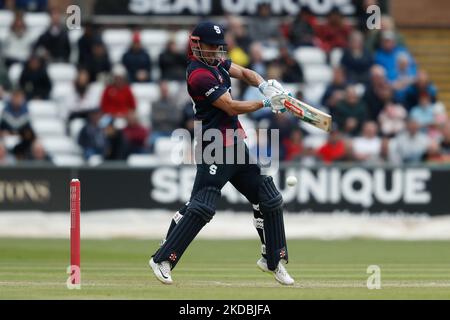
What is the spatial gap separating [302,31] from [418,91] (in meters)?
2.53

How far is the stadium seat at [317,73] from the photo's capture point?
73.4ft

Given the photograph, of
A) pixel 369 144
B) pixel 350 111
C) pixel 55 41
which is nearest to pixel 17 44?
pixel 55 41

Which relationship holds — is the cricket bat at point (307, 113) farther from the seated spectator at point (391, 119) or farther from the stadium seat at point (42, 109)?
the stadium seat at point (42, 109)

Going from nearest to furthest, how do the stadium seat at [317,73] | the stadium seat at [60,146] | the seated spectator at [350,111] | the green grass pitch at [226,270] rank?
the green grass pitch at [226,270] → the stadium seat at [60,146] → the seated spectator at [350,111] → the stadium seat at [317,73]

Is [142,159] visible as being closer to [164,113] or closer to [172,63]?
[164,113]

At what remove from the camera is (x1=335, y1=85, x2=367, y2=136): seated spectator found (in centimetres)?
2086

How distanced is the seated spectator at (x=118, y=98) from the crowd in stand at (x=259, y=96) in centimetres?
2

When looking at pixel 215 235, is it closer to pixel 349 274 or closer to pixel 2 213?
pixel 2 213

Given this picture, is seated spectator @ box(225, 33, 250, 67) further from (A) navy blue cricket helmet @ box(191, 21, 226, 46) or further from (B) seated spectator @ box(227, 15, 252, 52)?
(A) navy blue cricket helmet @ box(191, 21, 226, 46)

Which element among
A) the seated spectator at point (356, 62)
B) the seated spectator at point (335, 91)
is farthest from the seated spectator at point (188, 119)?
the seated spectator at point (356, 62)

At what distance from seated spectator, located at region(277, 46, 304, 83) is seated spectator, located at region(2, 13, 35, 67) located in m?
4.44

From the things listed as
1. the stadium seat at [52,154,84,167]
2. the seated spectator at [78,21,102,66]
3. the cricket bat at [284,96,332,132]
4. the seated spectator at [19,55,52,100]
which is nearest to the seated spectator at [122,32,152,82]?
the seated spectator at [78,21,102,66]

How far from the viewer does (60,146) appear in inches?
814

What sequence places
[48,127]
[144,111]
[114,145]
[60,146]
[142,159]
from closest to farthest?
[114,145], [142,159], [60,146], [48,127], [144,111]
